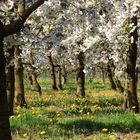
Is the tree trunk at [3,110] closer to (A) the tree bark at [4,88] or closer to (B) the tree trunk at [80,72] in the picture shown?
(A) the tree bark at [4,88]

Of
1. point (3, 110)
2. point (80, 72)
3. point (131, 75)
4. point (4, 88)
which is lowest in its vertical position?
point (3, 110)

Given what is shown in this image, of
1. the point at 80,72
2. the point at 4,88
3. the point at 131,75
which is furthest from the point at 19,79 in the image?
the point at 4,88

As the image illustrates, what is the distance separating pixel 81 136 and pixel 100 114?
4.58 m

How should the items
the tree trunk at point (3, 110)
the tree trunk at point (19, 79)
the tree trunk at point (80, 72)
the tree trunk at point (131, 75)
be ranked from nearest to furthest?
the tree trunk at point (3, 110)
the tree trunk at point (131, 75)
the tree trunk at point (19, 79)
the tree trunk at point (80, 72)

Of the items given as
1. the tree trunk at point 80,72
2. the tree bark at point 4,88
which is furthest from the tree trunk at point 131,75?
the tree trunk at point 80,72

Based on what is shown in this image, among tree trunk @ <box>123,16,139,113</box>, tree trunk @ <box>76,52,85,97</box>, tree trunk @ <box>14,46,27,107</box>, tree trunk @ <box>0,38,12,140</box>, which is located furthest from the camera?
tree trunk @ <box>76,52,85,97</box>

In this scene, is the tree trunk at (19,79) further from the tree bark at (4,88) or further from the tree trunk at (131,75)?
the tree bark at (4,88)

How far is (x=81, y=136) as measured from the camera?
1071 cm

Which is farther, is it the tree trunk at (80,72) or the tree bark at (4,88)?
the tree trunk at (80,72)

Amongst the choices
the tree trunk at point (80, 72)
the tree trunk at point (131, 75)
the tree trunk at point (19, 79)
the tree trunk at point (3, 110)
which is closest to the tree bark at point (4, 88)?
the tree trunk at point (3, 110)

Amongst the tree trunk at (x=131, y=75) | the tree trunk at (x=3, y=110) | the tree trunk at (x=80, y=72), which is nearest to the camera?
the tree trunk at (x=3, y=110)

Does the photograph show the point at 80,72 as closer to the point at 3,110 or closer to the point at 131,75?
the point at 131,75

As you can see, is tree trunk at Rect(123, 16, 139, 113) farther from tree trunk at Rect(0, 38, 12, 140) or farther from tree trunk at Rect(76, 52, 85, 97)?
tree trunk at Rect(76, 52, 85, 97)

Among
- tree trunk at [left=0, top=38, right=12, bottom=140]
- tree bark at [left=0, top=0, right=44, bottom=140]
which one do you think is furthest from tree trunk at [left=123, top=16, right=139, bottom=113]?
tree trunk at [left=0, top=38, right=12, bottom=140]
